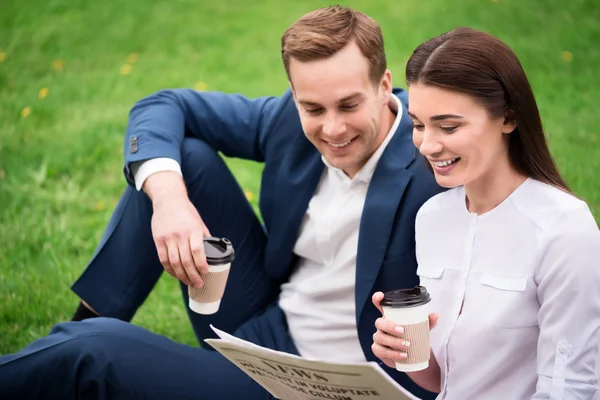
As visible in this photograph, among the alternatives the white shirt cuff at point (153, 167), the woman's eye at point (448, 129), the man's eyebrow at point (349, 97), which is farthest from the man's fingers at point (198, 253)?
the woman's eye at point (448, 129)

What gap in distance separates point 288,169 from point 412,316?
1196 millimetres

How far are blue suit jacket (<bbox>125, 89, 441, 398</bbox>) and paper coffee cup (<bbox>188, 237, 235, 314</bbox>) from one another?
1.55 feet

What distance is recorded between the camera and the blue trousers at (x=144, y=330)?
3082mm

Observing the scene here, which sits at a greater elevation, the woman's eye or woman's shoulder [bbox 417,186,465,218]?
the woman's eye

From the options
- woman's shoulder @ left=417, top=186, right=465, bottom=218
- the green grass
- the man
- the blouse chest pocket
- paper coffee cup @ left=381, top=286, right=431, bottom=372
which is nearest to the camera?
paper coffee cup @ left=381, top=286, right=431, bottom=372

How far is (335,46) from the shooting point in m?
3.15

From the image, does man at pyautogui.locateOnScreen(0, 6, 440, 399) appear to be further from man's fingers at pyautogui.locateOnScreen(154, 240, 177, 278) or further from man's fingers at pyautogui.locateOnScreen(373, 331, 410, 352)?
man's fingers at pyautogui.locateOnScreen(373, 331, 410, 352)

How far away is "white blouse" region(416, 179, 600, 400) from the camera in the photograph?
2428 mm

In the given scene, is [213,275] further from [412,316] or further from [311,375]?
[412,316]

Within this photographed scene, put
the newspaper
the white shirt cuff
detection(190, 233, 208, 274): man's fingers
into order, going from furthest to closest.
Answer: the white shirt cuff < detection(190, 233, 208, 274): man's fingers < the newspaper

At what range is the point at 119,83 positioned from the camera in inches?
294

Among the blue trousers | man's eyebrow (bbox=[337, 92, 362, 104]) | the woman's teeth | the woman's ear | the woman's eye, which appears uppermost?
man's eyebrow (bbox=[337, 92, 362, 104])

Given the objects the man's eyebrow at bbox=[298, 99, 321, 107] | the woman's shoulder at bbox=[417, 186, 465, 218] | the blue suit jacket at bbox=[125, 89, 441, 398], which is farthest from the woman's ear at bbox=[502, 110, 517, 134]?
the man's eyebrow at bbox=[298, 99, 321, 107]

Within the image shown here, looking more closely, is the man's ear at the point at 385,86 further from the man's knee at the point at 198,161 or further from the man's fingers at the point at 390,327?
the man's fingers at the point at 390,327
